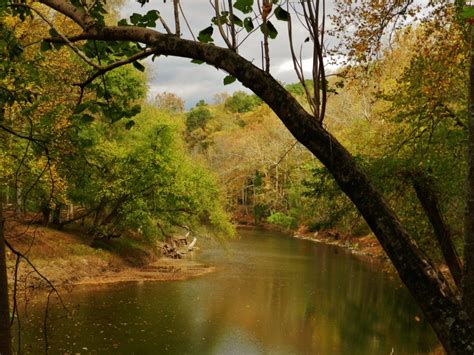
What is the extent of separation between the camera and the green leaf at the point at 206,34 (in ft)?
8.23

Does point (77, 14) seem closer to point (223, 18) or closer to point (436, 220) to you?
point (223, 18)

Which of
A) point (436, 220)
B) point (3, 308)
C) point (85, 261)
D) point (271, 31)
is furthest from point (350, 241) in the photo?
point (271, 31)

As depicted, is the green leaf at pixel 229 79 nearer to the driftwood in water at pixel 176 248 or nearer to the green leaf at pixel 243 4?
the green leaf at pixel 243 4

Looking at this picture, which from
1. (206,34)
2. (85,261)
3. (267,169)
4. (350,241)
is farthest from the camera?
(350,241)

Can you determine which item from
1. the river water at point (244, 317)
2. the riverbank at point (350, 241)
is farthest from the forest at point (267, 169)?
the riverbank at point (350, 241)

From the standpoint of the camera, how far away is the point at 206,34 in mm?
2521

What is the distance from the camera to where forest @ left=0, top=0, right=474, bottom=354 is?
2.16m

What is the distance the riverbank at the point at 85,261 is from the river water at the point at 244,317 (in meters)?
1.19

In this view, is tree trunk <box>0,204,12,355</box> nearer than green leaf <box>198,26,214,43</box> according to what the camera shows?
No

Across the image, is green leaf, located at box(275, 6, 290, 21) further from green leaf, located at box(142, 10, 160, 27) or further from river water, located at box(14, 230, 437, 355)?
river water, located at box(14, 230, 437, 355)

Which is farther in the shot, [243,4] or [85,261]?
[85,261]

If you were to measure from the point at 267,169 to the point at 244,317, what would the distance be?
4844mm

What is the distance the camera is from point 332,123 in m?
37.2

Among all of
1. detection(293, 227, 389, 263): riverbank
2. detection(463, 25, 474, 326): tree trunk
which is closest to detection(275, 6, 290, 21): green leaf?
detection(463, 25, 474, 326): tree trunk
